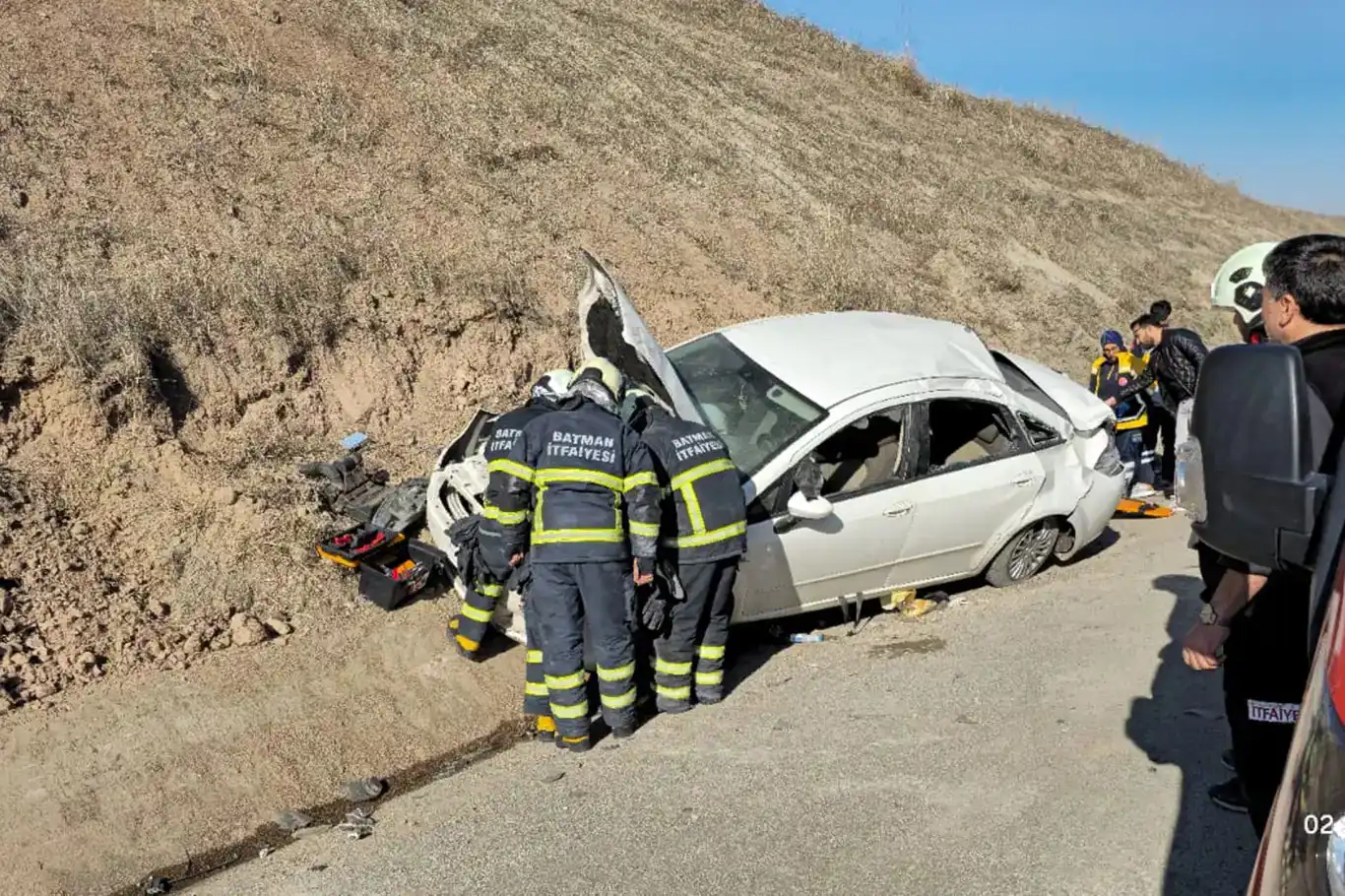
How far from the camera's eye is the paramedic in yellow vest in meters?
9.20

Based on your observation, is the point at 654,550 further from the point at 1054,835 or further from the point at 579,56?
the point at 579,56

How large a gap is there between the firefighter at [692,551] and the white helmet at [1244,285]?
2.31 metres

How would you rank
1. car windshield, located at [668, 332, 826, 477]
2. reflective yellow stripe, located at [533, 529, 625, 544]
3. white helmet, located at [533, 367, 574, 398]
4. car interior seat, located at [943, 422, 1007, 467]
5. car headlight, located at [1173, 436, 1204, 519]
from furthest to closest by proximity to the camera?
car interior seat, located at [943, 422, 1007, 467] → car windshield, located at [668, 332, 826, 477] → white helmet, located at [533, 367, 574, 398] → reflective yellow stripe, located at [533, 529, 625, 544] → car headlight, located at [1173, 436, 1204, 519]

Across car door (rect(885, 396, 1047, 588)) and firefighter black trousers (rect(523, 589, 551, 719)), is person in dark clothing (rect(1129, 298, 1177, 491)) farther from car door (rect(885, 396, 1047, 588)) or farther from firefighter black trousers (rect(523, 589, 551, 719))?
firefighter black trousers (rect(523, 589, 551, 719))

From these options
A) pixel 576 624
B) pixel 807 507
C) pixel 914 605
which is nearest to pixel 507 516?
pixel 576 624

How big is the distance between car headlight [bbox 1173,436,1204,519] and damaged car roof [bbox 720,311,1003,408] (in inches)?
130

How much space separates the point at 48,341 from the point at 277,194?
3.10m

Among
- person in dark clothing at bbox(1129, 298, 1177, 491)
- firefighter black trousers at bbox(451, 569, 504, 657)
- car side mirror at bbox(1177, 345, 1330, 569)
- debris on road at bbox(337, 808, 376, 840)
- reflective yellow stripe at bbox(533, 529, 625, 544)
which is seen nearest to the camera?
car side mirror at bbox(1177, 345, 1330, 569)

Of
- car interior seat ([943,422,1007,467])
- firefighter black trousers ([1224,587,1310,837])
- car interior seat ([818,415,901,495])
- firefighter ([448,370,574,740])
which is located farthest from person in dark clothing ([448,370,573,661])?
firefighter black trousers ([1224,587,1310,837])

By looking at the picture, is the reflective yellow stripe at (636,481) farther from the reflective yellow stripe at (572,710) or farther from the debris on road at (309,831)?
the debris on road at (309,831)

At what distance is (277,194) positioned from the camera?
9.32 m

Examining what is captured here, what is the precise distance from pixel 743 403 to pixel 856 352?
2.61ft

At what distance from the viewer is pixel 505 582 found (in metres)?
5.25

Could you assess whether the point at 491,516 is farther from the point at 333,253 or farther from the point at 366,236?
the point at 366,236
